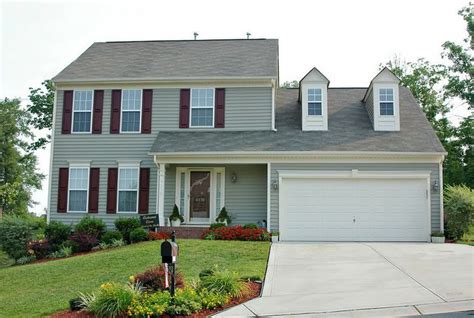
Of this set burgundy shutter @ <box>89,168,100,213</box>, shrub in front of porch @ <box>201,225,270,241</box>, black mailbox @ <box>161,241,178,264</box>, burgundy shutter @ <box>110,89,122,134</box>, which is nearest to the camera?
black mailbox @ <box>161,241,178,264</box>

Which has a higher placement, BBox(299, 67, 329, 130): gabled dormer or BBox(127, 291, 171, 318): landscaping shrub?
BBox(299, 67, 329, 130): gabled dormer

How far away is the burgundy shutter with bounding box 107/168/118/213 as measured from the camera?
62.6 ft

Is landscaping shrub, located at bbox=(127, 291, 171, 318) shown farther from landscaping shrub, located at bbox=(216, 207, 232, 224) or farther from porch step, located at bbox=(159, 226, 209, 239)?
landscaping shrub, located at bbox=(216, 207, 232, 224)

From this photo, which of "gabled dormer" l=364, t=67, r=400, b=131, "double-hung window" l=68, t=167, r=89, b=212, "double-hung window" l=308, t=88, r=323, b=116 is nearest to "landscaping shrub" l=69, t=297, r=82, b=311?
"double-hung window" l=68, t=167, r=89, b=212

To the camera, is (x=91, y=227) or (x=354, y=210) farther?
(x=91, y=227)

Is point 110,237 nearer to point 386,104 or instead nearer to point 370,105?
point 370,105

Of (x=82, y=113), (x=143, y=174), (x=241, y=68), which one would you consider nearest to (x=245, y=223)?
(x=143, y=174)

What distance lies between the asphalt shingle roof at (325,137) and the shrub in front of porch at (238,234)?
113 inches

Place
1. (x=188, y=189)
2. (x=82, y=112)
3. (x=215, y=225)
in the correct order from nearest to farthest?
(x=215, y=225) → (x=188, y=189) → (x=82, y=112)

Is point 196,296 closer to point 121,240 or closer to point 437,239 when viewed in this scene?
point 121,240

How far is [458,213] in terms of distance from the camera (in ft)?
55.0

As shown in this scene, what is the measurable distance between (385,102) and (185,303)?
43.8 feet

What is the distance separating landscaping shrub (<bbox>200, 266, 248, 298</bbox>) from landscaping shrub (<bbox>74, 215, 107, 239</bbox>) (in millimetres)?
9391

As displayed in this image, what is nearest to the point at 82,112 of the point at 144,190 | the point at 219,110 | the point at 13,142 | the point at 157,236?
the point at 144,190
